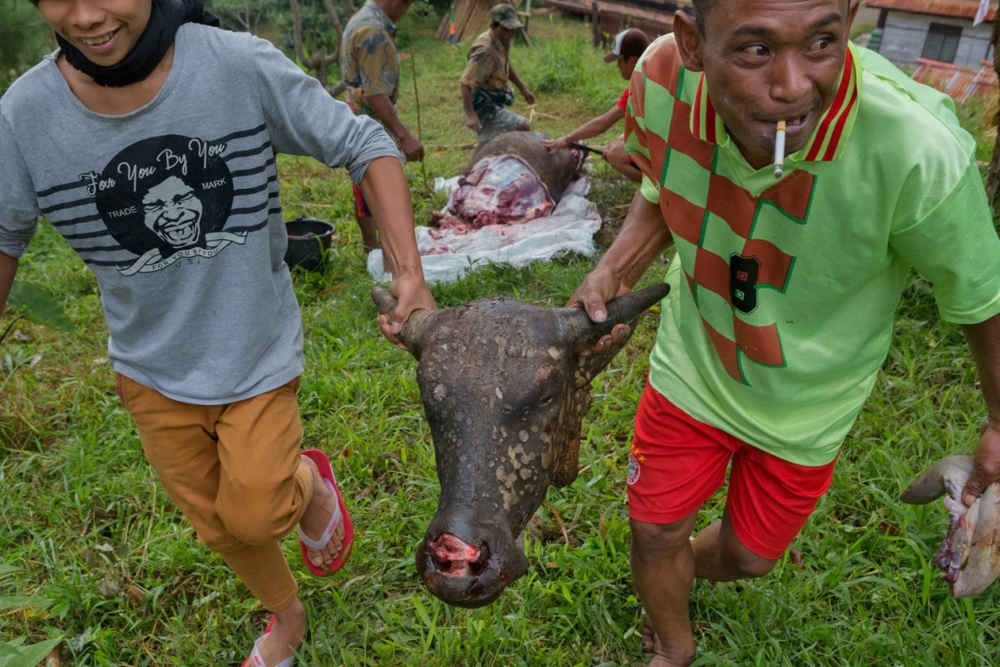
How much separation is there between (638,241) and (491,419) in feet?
3.28

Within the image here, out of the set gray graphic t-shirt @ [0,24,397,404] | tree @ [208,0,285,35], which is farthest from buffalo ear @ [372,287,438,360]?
tree @ [208,0,285,35]

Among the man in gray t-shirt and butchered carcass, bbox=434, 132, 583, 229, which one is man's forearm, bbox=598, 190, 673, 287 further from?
butchered carcass, bbox=434, 132, 583, 229

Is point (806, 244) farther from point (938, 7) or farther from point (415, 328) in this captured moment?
point (938, 7)

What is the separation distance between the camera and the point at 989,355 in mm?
1992

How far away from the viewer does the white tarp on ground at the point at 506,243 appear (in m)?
5.57

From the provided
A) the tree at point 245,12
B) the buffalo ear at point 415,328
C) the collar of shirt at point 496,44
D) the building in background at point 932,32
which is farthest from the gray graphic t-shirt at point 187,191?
the building in background at point 932,32

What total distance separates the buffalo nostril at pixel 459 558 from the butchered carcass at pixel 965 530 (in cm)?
138

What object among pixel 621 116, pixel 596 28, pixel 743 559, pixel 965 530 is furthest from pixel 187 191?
pixel 596 28

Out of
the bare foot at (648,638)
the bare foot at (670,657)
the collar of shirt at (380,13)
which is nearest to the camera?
the bare foot at (670,657)

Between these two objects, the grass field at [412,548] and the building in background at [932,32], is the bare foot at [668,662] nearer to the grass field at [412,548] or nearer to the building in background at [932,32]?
the grass field at [412,548]

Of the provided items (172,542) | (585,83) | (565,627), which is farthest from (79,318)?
(585,83)

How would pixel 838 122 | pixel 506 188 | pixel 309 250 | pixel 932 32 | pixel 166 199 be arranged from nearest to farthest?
pixel 838 122, pixel 166 199, pixel 309 250, pixel 506 188, pixel 932 32

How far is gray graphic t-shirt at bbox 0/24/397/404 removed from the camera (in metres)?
2.16

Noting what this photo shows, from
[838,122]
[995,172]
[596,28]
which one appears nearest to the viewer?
[838,122]
